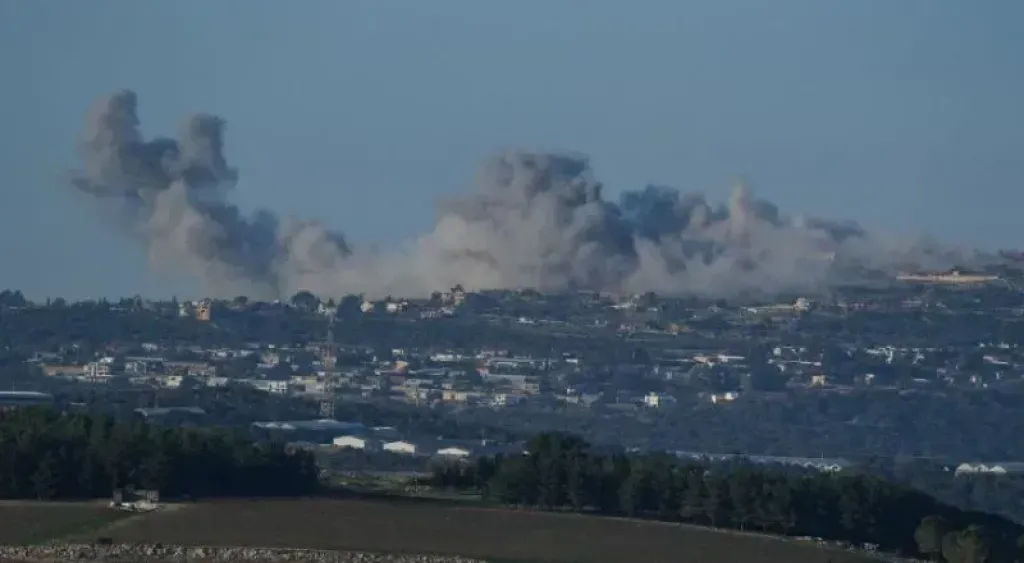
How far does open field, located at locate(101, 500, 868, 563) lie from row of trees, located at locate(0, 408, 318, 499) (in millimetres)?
2937

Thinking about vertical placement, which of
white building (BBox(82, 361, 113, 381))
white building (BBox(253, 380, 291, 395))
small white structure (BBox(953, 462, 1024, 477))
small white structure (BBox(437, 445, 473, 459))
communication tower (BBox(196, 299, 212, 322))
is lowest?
small white structure (BBox(953, 462, 1024, 477))

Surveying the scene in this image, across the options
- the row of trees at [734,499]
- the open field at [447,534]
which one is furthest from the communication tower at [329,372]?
the open field at [447,534]

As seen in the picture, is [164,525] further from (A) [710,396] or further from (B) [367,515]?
(A) [710,396]

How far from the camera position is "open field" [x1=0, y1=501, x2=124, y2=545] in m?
48.7

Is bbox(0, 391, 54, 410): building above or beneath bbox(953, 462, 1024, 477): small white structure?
above

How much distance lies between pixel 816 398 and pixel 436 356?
88.4 feet

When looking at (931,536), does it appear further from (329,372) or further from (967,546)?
(329,372)

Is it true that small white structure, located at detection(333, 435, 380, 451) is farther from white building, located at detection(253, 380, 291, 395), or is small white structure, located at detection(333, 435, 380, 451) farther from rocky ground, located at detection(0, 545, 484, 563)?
rocky ground, located at detection(0, 545, 484, 563)

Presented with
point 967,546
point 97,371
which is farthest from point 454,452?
point 97,371

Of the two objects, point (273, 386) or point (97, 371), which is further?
point (97, 371)

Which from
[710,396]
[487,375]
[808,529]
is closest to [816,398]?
[710,396]

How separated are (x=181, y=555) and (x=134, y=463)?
1096 centimetres

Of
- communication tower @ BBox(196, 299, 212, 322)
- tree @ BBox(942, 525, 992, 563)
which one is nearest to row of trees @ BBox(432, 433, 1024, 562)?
tree @ BBox(942, 525, 992, 563)

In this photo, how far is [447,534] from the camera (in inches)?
2034
